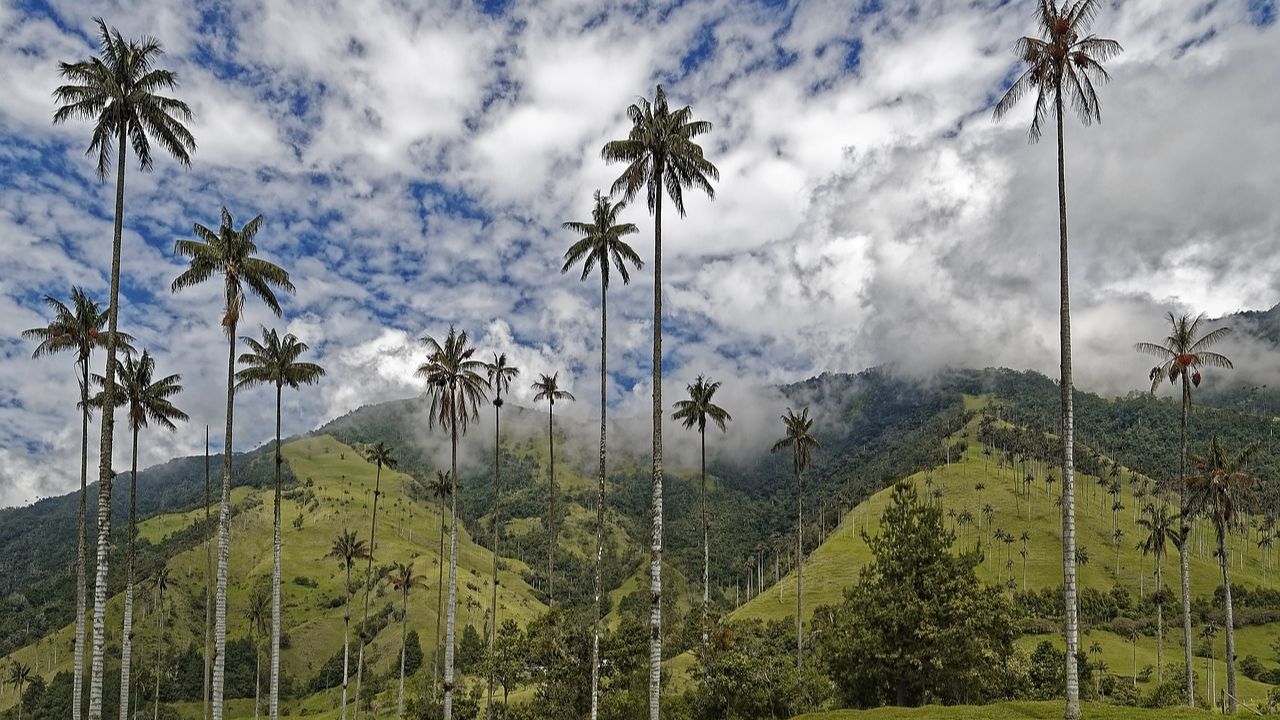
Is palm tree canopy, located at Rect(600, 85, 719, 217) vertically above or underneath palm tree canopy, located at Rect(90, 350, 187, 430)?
above

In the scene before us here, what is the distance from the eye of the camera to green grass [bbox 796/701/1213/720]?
1388 inches

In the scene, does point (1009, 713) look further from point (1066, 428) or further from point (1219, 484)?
point (1219, 484)

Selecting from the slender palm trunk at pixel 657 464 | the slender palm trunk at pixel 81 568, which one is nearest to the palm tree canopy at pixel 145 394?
the slender palm trunk at pixel 81 568

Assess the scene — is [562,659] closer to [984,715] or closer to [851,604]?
[851,604]

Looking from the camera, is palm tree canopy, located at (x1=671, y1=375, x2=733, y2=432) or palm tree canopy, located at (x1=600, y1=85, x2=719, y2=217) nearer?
palm tree canopy, located at (x1=600, y1=85, x2=719, y2=217)

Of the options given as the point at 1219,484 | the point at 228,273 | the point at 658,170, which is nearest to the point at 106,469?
the point at 228,273

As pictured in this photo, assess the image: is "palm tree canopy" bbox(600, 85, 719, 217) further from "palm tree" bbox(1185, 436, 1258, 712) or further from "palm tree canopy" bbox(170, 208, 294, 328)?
"palm tree" bbox(1185, 436, 1258, 712)

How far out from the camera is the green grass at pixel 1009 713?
35.2 metres

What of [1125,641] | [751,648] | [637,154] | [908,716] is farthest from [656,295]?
[1125,641]

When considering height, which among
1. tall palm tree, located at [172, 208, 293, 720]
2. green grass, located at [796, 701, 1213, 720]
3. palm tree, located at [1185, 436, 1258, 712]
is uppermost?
tall palm tree, located at [172, 208, 293, 720]

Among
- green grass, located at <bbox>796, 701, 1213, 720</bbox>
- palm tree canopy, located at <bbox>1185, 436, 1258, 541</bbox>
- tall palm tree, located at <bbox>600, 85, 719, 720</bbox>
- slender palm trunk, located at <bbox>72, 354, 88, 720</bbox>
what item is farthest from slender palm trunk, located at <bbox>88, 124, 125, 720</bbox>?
palm tree canopy, located at <bbox>1185, 436, 1258, 541</bbox>

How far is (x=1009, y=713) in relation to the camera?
3806 cm

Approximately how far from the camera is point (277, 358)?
52156 mm

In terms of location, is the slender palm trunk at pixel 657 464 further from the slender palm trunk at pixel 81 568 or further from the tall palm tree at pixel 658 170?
the slender palm trunk at pixel 81 568
